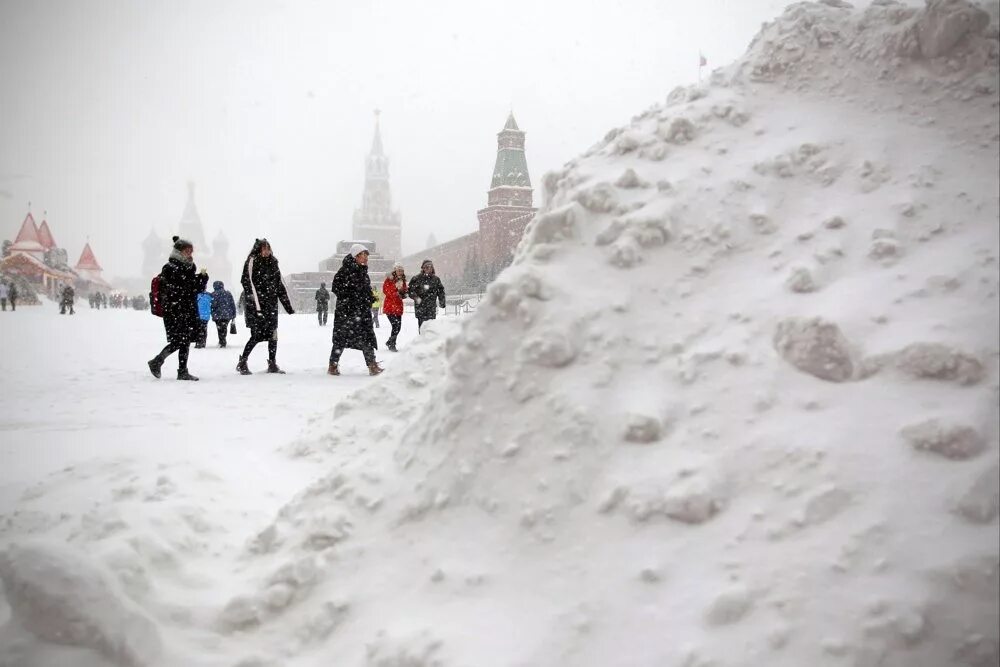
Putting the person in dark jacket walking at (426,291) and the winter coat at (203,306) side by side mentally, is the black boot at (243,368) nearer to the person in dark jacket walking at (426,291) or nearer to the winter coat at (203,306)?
the person in dark jacket walking at (426,291)

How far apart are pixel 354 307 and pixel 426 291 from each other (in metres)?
3.09

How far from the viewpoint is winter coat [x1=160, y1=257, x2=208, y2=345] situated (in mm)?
7977

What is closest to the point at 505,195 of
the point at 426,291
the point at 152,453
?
the point at 426,291

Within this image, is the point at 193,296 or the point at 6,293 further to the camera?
the point at 6,293

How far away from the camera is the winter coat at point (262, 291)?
8.29m

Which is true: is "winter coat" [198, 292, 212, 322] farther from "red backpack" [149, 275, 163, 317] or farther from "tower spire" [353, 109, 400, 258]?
"tower spire" [353, 109, 400, 258]

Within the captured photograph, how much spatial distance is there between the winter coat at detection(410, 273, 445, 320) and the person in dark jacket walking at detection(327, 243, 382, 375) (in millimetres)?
2772

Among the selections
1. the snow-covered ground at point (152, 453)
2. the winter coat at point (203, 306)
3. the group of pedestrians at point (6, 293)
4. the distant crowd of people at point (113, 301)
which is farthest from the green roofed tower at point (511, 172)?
the snow-covered ground at point (152, 453)

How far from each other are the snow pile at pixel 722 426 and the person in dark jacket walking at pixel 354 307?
5324mm

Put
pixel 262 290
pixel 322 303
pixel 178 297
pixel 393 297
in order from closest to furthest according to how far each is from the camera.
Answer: pixel 178 297 < pixel 262 290 < pixel 393 297 < pixel 322 303

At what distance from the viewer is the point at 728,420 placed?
2318 millimetres

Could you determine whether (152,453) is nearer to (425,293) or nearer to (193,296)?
(193,296)

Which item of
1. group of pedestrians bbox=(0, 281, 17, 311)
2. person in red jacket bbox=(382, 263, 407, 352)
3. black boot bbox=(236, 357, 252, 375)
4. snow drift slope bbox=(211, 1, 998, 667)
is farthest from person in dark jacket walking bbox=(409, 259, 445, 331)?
group of pedestrians bbox=(0, 281, 17, 311)

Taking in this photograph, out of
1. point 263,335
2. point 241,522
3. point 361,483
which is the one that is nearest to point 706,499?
point 361,483
